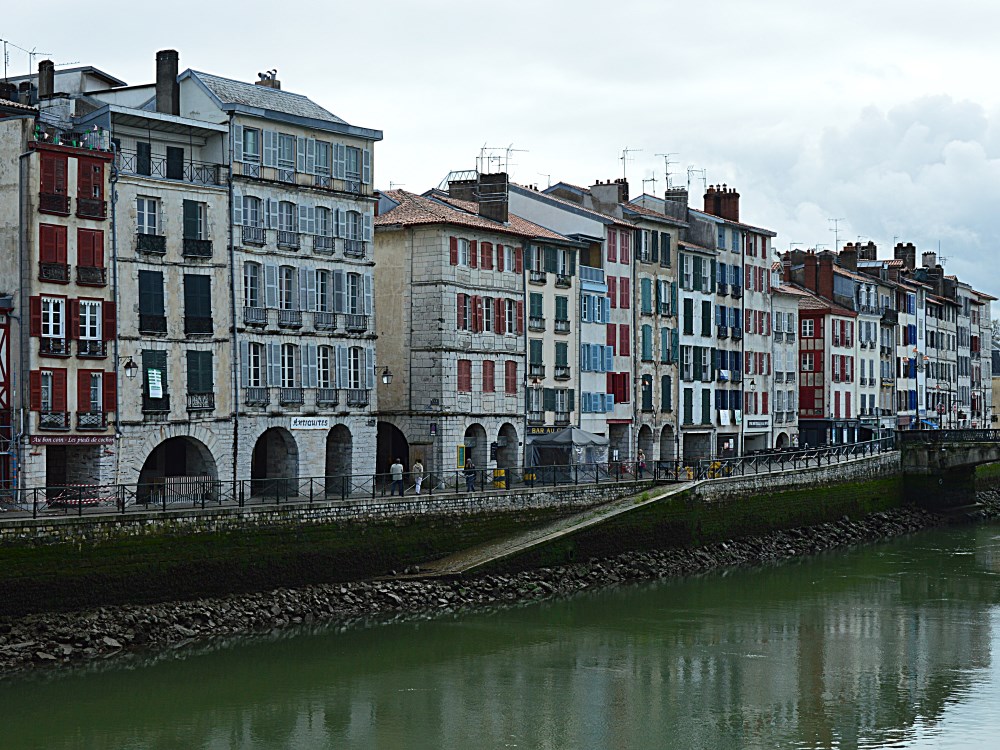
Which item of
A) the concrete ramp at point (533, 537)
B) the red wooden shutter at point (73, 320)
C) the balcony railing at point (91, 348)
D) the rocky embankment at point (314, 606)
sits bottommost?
the rocky embankment at point (314, 606)

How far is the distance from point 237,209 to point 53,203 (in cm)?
742

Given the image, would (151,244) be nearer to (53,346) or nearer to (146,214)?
(146,214)

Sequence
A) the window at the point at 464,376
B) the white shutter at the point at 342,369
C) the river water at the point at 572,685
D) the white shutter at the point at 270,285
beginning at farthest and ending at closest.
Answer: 1. the window at the point at 464,376
2. the white shutter at the point at 342,369
3. the white shutter at the point at 270,285
4. the river water at the point at 572,685

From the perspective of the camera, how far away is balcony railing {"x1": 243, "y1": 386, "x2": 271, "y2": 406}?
5209 centimetres

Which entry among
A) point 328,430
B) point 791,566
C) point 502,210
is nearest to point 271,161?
point 328,430

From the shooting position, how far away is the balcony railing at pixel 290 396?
53.3 m

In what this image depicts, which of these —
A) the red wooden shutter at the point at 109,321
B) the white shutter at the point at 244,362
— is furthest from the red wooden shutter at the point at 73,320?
the white shutter at the point at 244,362

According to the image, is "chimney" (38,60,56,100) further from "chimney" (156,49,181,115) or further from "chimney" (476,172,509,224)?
"chimney" (476,172,509,224)

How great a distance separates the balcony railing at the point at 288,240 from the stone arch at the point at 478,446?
11.3 metres

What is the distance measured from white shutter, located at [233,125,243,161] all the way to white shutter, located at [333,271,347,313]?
5.44 m

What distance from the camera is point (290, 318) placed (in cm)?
5359

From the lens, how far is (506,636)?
43719mm

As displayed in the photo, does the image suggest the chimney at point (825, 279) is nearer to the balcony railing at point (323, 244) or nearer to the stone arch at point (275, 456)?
the balcony railing at point (323, 244)

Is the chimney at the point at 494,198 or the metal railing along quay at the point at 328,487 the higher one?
the chimney at the point at 494,198
